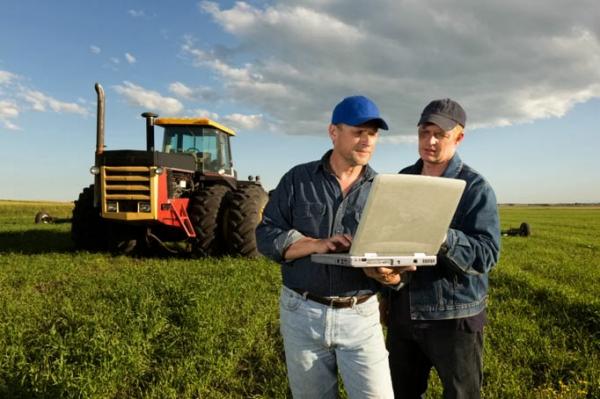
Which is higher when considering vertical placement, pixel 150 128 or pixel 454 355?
pixel 150 128

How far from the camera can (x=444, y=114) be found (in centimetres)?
231

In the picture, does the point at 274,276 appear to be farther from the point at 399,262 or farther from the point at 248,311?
the point at 399,262

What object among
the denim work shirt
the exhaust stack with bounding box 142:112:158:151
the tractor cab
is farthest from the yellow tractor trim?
the denim work shirt

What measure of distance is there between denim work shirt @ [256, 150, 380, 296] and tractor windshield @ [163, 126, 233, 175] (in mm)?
7844

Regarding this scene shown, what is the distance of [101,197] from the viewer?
8.30 meters

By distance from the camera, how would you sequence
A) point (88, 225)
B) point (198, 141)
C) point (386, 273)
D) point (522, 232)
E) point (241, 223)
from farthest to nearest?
point (522, 232) → point (198, 141) → point (88, 225) → point (241, 223) → point (386, 273)

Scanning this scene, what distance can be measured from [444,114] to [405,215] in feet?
2.22

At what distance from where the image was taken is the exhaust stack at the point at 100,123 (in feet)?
27.2

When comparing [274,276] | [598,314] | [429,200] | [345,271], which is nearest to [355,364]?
[345,271]

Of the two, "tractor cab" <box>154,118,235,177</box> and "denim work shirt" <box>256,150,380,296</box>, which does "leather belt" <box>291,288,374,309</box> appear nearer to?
"denim work shirt" <box>256,150,380,296</box>

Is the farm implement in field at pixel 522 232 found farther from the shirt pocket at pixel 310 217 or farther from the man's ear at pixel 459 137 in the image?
the shirt pocket at pixel 310 217

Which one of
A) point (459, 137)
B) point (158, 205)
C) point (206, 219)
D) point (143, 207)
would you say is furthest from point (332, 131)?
point (143, 207)

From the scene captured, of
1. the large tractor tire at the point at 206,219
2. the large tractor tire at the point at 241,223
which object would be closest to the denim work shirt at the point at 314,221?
the large tractor tire at the point at 241,223

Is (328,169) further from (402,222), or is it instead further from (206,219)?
(206,219)
